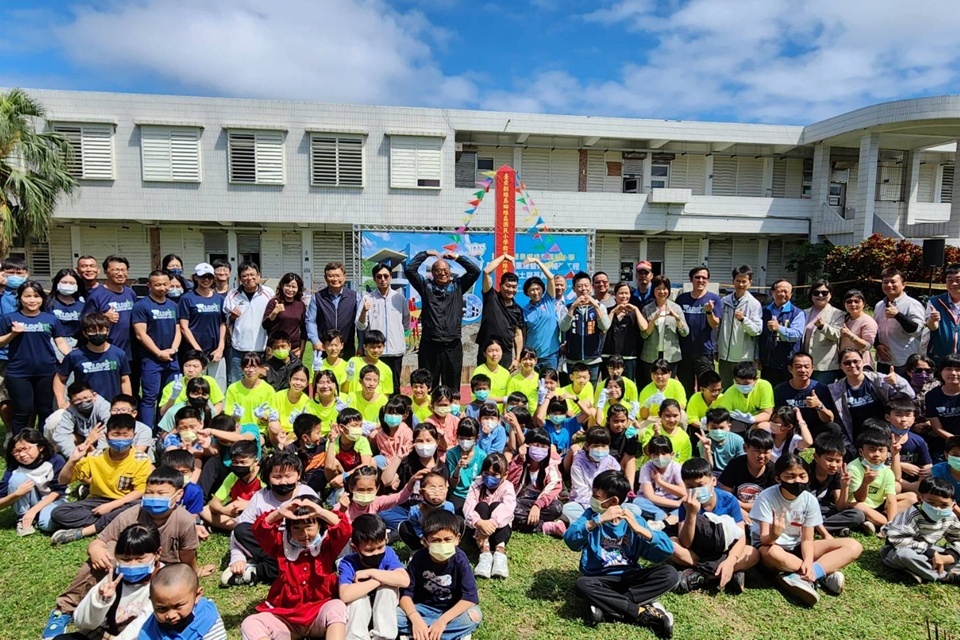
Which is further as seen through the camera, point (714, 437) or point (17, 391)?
point (17, 391)

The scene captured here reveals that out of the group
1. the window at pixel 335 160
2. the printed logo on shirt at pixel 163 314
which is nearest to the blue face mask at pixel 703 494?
the printed logo on shirt at pixel 163 314

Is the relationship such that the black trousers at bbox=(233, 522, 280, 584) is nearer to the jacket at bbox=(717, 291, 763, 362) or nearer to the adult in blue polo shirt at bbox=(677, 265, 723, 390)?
the adult in blue polo shirt at bbox=(677, 265, 723, 390)

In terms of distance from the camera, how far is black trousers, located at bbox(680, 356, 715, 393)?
678 centimetres

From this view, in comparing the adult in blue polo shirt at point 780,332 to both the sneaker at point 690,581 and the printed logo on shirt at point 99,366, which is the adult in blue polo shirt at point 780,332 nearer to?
the sneaker at point 690,581

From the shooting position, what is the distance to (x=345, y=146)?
19297 millimetres

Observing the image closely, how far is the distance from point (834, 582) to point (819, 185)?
2250 centimetres

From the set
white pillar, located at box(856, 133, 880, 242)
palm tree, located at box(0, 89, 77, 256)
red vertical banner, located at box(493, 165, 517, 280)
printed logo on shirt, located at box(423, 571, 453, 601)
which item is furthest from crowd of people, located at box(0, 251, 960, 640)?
white pillar, located at box(856, 133, 880, 242)

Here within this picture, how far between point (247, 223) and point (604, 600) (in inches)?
763

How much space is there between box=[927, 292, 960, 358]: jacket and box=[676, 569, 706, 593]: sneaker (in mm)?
4313

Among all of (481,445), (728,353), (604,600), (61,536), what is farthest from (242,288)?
(728,353)

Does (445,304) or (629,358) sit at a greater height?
(445,304)

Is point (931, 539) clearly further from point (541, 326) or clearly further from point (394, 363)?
point (394, 363)

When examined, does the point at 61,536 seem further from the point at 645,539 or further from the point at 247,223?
the point at 247,223

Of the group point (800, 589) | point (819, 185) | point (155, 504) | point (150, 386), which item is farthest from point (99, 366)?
point (819, 185)
